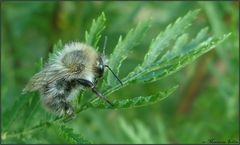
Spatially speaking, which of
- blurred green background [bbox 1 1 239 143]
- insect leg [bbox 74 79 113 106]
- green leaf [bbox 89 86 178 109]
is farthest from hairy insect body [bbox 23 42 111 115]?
blurred green background [bbox 1 1 239 143]

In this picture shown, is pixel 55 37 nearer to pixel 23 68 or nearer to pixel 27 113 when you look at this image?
pixel 23 68

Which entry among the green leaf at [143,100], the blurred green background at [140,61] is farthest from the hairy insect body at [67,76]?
the blurred green background at [140,61]

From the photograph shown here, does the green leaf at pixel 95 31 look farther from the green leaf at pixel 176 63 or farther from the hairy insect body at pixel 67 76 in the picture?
the green leaf at pixel 176 63

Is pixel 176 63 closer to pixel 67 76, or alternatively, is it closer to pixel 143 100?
pixel 143 100

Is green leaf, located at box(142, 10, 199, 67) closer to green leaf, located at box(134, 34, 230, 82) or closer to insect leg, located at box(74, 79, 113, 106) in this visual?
green leaf, located at box(134, 34, 230, 82)

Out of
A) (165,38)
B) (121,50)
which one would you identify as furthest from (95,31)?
(165,38)
